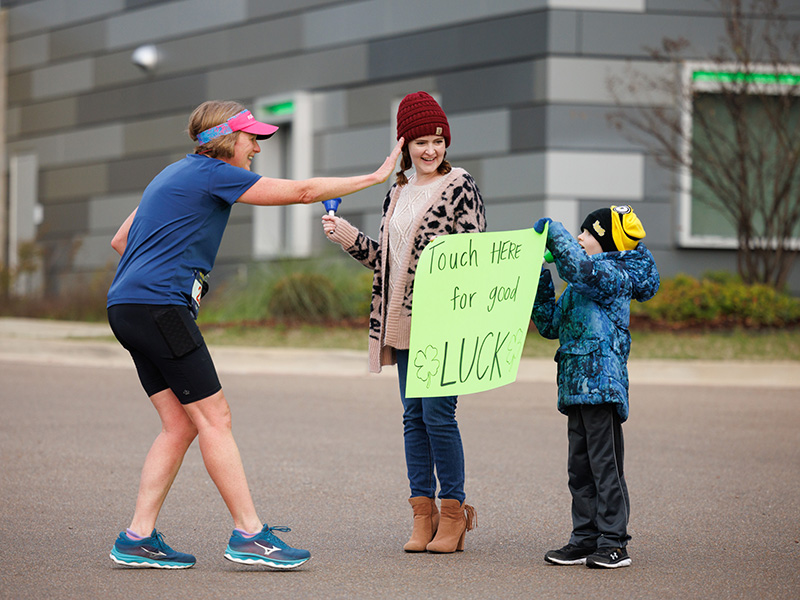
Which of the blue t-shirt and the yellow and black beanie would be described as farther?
the yellow and black beanie

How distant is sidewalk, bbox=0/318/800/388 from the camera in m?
11.9

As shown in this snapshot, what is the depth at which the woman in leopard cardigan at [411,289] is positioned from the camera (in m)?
4.94

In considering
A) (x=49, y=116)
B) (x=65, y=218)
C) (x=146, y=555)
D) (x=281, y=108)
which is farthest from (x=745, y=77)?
(x=49, y=116)

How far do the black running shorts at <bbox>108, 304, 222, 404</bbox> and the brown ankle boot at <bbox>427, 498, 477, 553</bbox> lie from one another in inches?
47.9

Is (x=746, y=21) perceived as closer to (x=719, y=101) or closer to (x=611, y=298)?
(x=719, y=101)

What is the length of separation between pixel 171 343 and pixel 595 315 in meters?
1.82

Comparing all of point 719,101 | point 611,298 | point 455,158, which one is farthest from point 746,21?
point 611,298

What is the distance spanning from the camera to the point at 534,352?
44.3 feet

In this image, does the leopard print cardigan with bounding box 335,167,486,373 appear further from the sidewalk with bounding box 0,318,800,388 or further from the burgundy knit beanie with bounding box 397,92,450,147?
the sidewalk with bounding box 0,318,800,388

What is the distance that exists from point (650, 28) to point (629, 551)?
13002 millimetres

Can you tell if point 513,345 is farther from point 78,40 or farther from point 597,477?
point 78,40

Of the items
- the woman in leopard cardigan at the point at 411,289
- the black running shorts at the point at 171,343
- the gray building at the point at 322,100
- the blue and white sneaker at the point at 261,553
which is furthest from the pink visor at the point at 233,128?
the gray building at the point at 322,100

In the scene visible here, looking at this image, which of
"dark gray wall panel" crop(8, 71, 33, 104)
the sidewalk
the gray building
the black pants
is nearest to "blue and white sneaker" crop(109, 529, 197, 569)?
the black pants

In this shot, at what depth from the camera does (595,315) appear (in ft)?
15.6
